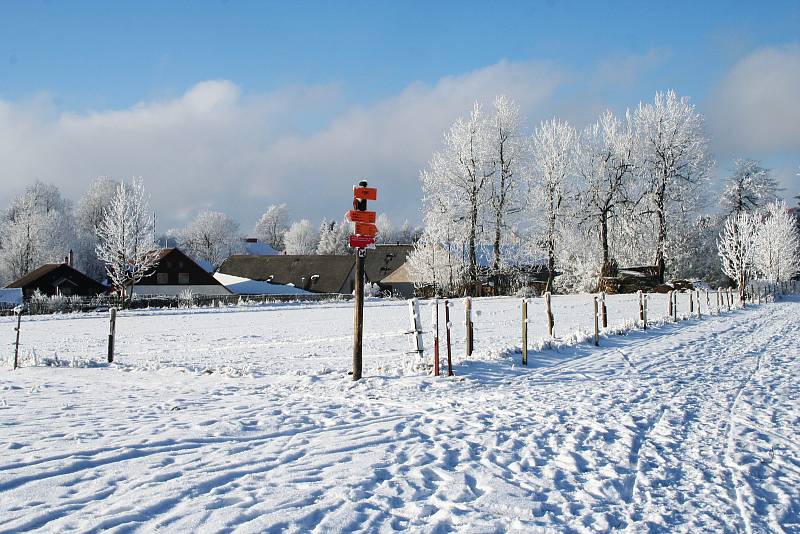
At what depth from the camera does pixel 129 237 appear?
156 ft

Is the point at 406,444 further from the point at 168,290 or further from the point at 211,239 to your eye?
the point at 211,239

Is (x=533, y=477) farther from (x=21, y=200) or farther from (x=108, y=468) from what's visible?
(x=21, y=200)

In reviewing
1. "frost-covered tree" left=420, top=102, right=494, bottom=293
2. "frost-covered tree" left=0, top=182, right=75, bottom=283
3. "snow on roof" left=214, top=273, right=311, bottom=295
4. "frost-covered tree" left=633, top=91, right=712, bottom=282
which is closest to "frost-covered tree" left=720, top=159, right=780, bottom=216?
"frost-covered tree" left=633, top=91, right=712, bottom=282

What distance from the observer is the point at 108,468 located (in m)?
5.16

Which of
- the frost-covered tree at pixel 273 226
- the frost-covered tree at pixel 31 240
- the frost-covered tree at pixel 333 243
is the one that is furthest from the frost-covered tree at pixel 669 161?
the frost-covered tree at pixel 273 226

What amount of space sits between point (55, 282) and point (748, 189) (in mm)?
64168

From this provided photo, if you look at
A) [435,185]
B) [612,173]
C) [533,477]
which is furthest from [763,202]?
[533,477]

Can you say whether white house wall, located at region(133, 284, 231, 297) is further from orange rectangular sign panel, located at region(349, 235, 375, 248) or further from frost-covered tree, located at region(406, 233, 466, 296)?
orange rectangular sign panel, located at region(349, 235, 375, 248)

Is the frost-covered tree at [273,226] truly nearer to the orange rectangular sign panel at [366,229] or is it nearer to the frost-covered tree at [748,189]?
the frost-covered tree at [748,189]

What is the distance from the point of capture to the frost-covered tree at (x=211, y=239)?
99438mm

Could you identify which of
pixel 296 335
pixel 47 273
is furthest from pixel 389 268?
pixel 296 335

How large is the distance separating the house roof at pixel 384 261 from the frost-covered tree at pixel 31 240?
114 feet

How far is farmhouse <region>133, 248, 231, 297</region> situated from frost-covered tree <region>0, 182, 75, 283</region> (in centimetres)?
1527

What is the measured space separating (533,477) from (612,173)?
4300 cm
